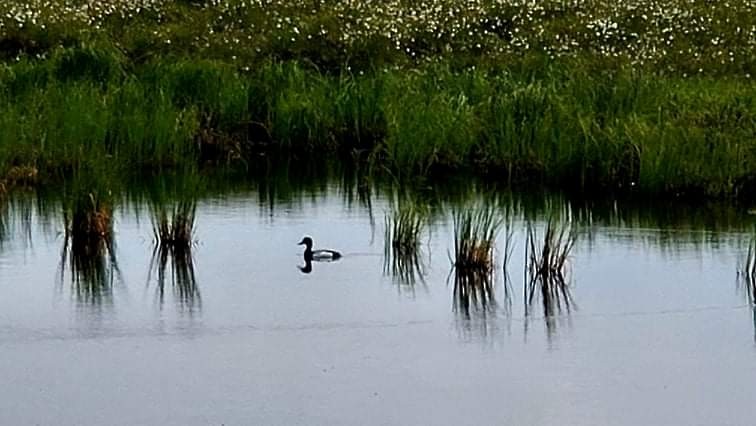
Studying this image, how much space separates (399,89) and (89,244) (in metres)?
6.10

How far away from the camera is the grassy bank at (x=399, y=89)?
15.1m

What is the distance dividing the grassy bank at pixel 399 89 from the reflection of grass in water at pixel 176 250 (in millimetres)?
1151

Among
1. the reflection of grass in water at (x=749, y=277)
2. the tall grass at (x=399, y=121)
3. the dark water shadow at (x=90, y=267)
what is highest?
the tall grass at (x=399, y=121)

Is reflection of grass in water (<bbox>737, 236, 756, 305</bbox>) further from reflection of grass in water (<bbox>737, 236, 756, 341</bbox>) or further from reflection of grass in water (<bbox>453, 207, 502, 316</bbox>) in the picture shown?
reflection of grass in water (<bbox>453, 207, 502, 316</bbox>)

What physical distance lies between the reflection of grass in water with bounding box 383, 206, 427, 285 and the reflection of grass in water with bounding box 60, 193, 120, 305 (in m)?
1.93

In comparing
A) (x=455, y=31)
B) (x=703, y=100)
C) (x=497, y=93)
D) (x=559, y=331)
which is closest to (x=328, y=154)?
(x=497, y=93)

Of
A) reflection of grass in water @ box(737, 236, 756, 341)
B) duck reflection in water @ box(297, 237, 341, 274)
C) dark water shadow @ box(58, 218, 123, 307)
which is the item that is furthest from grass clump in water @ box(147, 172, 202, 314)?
reflection of grass in water @ box(737, 236, 756, 341)

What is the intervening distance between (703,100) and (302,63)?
6.31m

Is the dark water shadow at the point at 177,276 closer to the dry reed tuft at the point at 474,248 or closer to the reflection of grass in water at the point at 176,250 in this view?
the reflection of grass in water at the point at 176,250

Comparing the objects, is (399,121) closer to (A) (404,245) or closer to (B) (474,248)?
(A) (404,245)

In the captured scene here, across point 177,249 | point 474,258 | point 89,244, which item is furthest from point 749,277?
point 89,244

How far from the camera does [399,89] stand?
17.8 metres

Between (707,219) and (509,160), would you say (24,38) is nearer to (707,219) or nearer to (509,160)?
(509,160)

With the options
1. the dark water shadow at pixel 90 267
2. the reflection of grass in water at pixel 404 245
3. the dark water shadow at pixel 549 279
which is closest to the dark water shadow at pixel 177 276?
the dark water shadow at pixel 90 267
